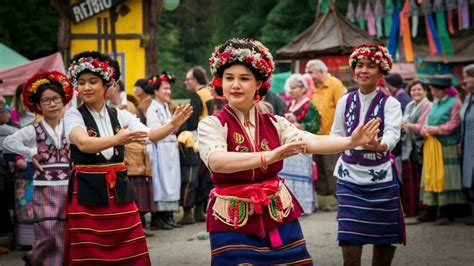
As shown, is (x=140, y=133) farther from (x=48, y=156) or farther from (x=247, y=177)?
(x=48, y=156)

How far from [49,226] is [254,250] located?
3.07m

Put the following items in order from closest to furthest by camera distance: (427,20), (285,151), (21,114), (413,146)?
(285,151), (21,114), (413,146), (427,20)

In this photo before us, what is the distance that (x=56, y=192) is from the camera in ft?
24.6

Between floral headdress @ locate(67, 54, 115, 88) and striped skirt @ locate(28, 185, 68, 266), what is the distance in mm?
1524

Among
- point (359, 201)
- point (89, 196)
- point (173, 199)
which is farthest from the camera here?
point (173, 199)

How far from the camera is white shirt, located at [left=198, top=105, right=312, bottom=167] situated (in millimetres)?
4777

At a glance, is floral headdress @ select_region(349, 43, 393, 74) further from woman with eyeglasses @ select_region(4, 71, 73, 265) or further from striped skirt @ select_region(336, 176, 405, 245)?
woman with eyeglasses @ select_region(4, 71, 73, 265)

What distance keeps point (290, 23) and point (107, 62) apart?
3021 centimetres

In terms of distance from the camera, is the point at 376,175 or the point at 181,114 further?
the point at 376,175

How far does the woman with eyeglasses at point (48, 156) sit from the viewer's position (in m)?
7.31

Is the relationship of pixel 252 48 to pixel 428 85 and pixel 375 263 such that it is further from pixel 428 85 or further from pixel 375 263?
pixel 428 85

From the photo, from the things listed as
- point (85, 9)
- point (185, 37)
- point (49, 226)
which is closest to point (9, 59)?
point (85, 9)

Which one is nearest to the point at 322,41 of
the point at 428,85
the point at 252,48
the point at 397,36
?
the point at 397,36

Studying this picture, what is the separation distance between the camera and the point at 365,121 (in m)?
6.66
